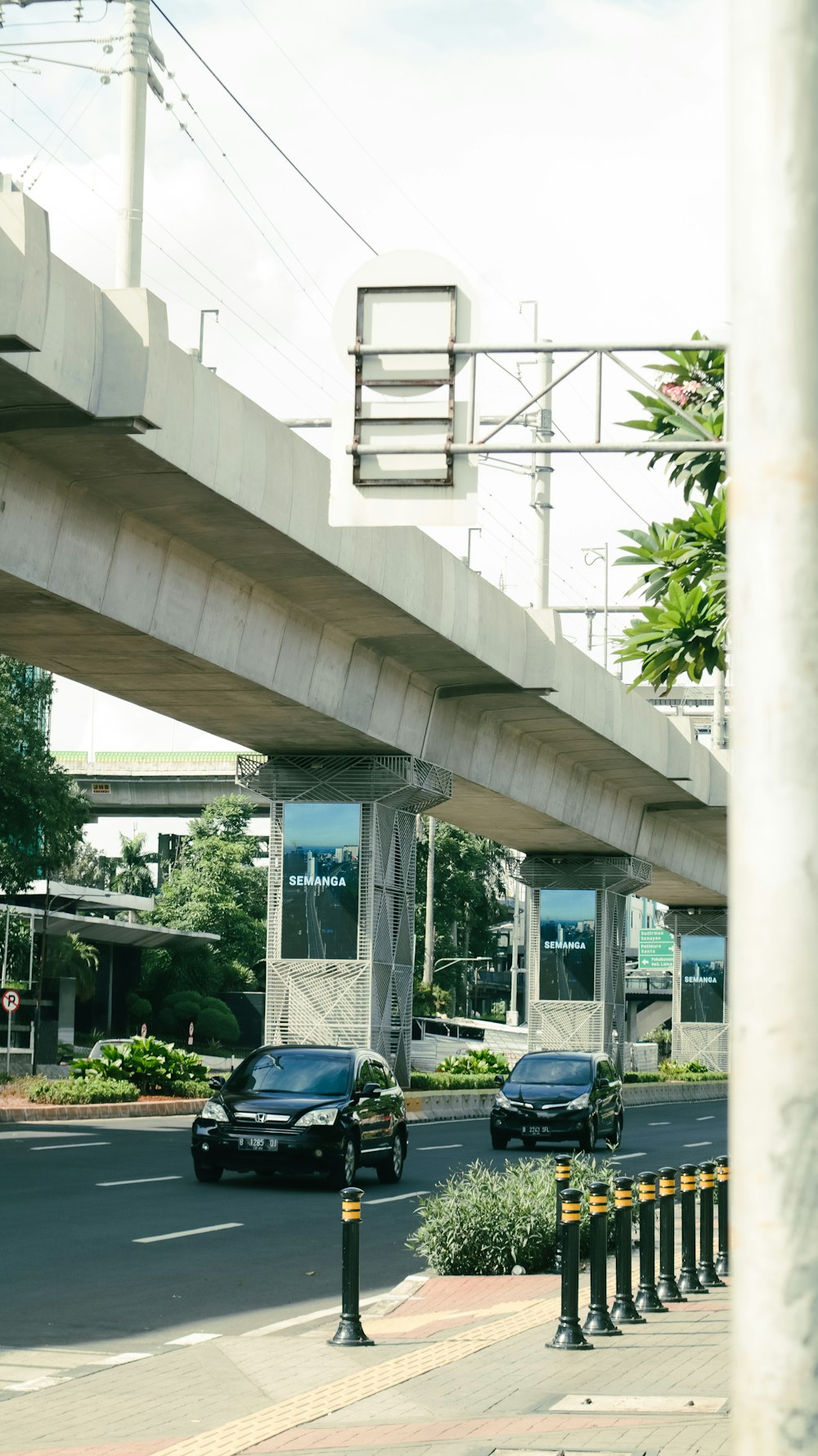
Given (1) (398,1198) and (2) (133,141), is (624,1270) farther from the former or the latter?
(2) (133,141)

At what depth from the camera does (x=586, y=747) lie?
41469 mm

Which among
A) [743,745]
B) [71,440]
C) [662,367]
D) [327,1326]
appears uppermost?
[71,440]

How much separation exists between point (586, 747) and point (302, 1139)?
22716mm

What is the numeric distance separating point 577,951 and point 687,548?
41960mm

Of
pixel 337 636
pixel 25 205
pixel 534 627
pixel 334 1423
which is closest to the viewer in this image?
pixel 334 1423

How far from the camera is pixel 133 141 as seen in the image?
909 inches

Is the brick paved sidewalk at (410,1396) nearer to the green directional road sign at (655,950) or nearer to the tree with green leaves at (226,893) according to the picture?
the tree with green leaves at (226,893)

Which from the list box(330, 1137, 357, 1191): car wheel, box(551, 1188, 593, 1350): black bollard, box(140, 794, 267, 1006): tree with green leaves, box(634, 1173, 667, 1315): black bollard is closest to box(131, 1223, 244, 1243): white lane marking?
box(330, 1137, 357, 1191): car wheel

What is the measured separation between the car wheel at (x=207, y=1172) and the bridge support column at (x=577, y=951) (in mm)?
32170

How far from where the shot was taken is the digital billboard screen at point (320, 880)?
111ft

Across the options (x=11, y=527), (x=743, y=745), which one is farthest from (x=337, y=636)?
(x=743, y=745)

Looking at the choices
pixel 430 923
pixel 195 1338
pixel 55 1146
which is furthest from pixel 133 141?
pixel 430 923

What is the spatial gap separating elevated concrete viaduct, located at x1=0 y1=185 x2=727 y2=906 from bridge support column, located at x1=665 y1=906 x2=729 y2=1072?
32.4 m

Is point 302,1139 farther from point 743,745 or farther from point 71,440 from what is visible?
point 743,745
